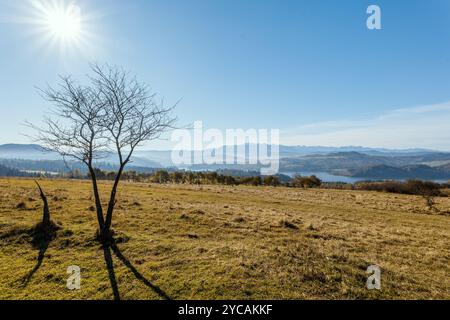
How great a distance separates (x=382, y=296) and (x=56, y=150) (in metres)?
17.1

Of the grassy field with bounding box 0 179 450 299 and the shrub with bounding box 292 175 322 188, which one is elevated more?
the grassy field with bounding box 0 179 450 299

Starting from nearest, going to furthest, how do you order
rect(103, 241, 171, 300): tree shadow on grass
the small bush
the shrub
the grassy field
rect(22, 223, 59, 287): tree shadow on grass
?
rect(103, 241, 171, 300): tree shadow on grass
the grassy field
rect(22, 223, 59, 287): tree shadow on grass
the small bush
the shrub

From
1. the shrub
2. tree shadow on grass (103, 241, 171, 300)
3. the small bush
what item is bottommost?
the shrub

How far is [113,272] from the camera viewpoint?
11.4 m

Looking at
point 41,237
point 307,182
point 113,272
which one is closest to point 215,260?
point 113,272

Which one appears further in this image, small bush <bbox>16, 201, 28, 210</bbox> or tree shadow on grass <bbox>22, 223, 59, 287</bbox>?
small bush <bbox>16, 201, 28, 210</bbox>

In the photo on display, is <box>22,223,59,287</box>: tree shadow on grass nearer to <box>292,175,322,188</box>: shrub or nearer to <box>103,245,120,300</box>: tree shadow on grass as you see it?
<box>103,245,120,300</box>: tree shadow on grass

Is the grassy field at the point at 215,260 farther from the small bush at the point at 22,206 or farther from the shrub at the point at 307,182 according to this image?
the shrub at the point at 307,182

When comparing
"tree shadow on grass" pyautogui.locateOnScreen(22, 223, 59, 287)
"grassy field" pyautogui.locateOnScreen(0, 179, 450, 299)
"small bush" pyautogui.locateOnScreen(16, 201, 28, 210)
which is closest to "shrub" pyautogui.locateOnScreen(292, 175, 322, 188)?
"grassy field" pyautogui.locateOnScreen(0, 179, 450, 299)

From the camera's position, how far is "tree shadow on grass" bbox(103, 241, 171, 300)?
9.75m

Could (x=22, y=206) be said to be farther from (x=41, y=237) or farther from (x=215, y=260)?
(x=215, y=260)

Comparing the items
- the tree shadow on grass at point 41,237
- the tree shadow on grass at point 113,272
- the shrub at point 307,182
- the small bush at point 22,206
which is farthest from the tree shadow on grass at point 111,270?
the shrub at point 307,182
